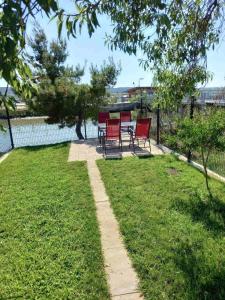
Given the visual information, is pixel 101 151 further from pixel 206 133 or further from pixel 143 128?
pixel 206 133

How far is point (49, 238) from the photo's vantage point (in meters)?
3.94

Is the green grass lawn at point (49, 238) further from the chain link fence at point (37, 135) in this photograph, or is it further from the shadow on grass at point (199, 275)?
the chain link fence at point (37, 135)

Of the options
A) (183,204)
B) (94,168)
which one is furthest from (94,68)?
(183,204)

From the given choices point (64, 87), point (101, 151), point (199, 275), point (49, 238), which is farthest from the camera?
point (64, 87)

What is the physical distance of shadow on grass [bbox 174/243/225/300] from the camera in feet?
9.06

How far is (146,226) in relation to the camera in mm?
4164

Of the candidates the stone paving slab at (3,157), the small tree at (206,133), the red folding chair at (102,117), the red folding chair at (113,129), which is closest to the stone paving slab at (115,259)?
the small tree at (206,133)

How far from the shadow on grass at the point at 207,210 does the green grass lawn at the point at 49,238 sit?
1510 millimetres

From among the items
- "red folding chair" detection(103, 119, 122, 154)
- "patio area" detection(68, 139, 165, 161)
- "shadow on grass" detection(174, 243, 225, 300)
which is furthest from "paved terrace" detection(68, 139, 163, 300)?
"red folding chair" detection(103, 119, 122, 154)

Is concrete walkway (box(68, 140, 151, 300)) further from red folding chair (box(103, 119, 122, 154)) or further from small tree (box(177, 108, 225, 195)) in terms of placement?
red folding chair (box(103, 119, 122, 154))

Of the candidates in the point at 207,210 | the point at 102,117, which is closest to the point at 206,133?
the point at 207,210

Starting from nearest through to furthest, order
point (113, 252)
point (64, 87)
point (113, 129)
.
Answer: point (113, 252)
point (113, 129)
point (64, 87)

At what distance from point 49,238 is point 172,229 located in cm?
172

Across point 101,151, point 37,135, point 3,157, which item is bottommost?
point 3,157
